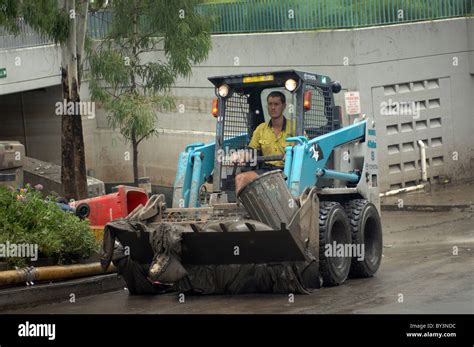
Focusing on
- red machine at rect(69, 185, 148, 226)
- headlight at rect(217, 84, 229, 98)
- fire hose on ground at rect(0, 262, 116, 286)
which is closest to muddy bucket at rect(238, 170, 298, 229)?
headlight at rect(217, 84, 229, 98)

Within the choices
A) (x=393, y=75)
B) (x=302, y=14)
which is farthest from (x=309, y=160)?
(x=302, y=14)

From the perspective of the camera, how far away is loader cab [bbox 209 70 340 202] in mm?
14852

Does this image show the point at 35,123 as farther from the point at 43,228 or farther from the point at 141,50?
the point at 43,228

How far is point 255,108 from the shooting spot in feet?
52.0

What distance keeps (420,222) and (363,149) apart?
6.73m

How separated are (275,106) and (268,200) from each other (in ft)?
7.23

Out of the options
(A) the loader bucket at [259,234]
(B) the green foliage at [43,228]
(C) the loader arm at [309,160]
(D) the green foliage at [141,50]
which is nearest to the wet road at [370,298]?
(A) the loader bucket at [259,234]

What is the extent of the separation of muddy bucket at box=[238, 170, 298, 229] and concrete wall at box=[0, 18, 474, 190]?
11.9 meters

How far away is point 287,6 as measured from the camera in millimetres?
26578

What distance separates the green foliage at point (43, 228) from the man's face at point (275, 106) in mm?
2945

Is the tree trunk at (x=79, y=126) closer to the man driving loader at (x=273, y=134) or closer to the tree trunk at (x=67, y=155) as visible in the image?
the tree trunk at (x=67, y=155)

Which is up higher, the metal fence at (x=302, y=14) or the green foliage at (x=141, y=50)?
the metal fence at (x=302, y=14)

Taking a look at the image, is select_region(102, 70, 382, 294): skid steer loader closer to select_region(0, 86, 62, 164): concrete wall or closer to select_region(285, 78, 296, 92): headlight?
select_region(285, 78, 296, 92): headlight

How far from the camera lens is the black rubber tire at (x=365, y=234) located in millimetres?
15016
